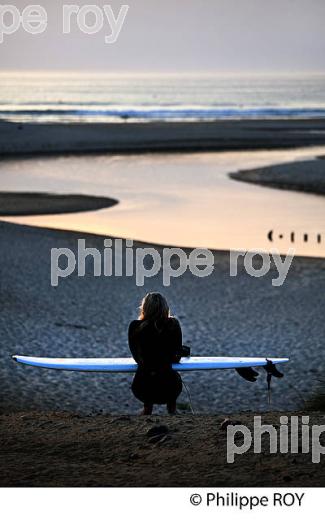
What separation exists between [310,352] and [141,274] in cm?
675

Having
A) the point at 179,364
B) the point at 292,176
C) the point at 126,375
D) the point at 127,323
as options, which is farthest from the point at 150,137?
the point at 179,364

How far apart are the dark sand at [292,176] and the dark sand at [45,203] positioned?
880cm

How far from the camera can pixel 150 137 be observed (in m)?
66.1

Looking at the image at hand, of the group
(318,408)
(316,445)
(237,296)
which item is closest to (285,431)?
(316,445)

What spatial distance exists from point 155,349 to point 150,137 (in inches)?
2251

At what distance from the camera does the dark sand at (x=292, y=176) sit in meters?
38.8

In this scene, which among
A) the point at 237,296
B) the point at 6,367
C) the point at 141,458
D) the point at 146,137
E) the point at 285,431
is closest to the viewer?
the point at 141,458

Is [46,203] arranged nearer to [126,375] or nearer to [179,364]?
[126,375]

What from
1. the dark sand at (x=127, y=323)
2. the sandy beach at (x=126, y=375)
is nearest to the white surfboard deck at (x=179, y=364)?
the sandy beach at (x=126, y=375)

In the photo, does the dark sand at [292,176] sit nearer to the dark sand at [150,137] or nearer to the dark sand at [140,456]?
the dark sand at [150,137]

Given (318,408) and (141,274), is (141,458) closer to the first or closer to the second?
(318,408)

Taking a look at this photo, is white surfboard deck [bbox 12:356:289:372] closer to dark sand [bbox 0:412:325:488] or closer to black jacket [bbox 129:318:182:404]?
black jacket [bbox 129:318:182:404]

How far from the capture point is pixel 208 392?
14125 millimetres

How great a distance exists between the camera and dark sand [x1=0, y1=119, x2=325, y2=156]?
5844 cm
